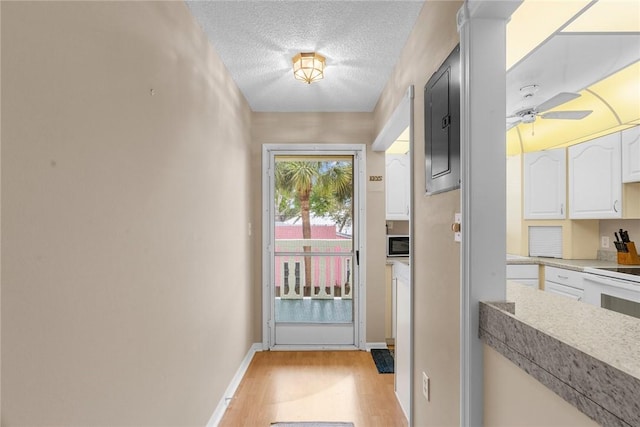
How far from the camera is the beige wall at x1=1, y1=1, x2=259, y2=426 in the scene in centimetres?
79

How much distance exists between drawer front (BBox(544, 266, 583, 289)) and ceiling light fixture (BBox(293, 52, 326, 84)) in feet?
9.74

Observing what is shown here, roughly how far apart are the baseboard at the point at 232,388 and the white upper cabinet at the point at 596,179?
3653mm

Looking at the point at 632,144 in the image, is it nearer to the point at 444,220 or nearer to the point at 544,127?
the point at 544,127

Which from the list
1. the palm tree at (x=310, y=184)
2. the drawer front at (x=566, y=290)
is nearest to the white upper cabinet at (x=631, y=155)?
the drawer front at (x=566, y=290)

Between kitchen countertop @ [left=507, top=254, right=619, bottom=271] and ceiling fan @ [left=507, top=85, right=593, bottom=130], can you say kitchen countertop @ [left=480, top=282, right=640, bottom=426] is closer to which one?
ceiling fan @ [left=507, top=85, right=593, bottom=130]

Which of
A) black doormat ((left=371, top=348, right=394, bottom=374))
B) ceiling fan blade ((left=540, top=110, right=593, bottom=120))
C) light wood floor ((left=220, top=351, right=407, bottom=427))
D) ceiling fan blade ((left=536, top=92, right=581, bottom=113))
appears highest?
ceiling fan blade ((left=536, top=92, right=581, bottom=113))

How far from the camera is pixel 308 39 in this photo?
212 cm

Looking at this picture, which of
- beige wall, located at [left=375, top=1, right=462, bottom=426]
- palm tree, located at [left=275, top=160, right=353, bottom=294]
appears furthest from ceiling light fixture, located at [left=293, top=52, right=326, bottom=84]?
palm tree, located at [left=275, top=160, right=353, bottom=294]

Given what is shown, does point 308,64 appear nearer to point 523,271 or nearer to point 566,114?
point 566,114

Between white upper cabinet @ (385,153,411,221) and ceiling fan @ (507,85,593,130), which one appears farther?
white upper cabinet @ (385,153,411,221)

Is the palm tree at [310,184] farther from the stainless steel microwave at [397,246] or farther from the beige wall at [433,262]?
Result: the beige wall at [433,262]

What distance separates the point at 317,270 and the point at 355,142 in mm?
1452

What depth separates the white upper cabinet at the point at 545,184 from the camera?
11.8ft

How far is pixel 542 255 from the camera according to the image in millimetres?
3863
